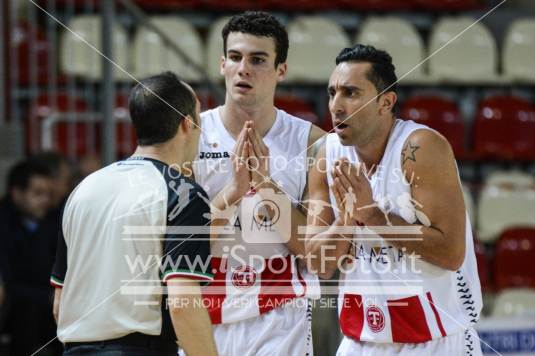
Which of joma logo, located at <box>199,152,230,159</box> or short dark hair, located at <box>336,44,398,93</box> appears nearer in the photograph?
short dark hair, located at <box>336,44,398,93</box>

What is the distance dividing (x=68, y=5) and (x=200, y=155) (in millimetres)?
3981

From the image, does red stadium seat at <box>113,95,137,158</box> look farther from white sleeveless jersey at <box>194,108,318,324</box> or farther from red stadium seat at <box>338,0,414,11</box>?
white sleeveless jersey at <box>194,108,318,324</box>

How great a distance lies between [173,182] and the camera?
3.06 m

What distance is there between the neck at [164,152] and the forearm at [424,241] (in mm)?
697

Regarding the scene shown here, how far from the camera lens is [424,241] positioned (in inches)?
133

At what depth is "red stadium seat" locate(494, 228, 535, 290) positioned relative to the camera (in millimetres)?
7078

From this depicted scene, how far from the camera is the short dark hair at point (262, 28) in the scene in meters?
3.73

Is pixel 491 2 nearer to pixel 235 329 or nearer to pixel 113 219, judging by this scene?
pixel 235 329


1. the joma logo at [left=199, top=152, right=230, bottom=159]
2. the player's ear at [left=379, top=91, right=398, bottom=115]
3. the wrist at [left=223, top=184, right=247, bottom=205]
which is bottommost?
the wrist at [left=223, top=184, right=247, bottom=205]

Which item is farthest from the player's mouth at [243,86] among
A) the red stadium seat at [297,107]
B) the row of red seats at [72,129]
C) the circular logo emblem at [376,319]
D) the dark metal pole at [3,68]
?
the dark metal pole at [3,68]

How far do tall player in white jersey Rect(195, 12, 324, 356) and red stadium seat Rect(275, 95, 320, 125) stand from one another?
2603 millimetres

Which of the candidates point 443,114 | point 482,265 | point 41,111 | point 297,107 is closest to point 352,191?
point 297,107

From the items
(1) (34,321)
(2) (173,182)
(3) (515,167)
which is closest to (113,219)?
(2) (173,182)

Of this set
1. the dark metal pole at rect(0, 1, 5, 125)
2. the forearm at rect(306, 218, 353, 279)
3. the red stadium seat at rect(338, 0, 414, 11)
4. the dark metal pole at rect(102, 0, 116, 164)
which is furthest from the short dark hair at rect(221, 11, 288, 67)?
the red stadium seat at rect(338, 0, 414, 11)
